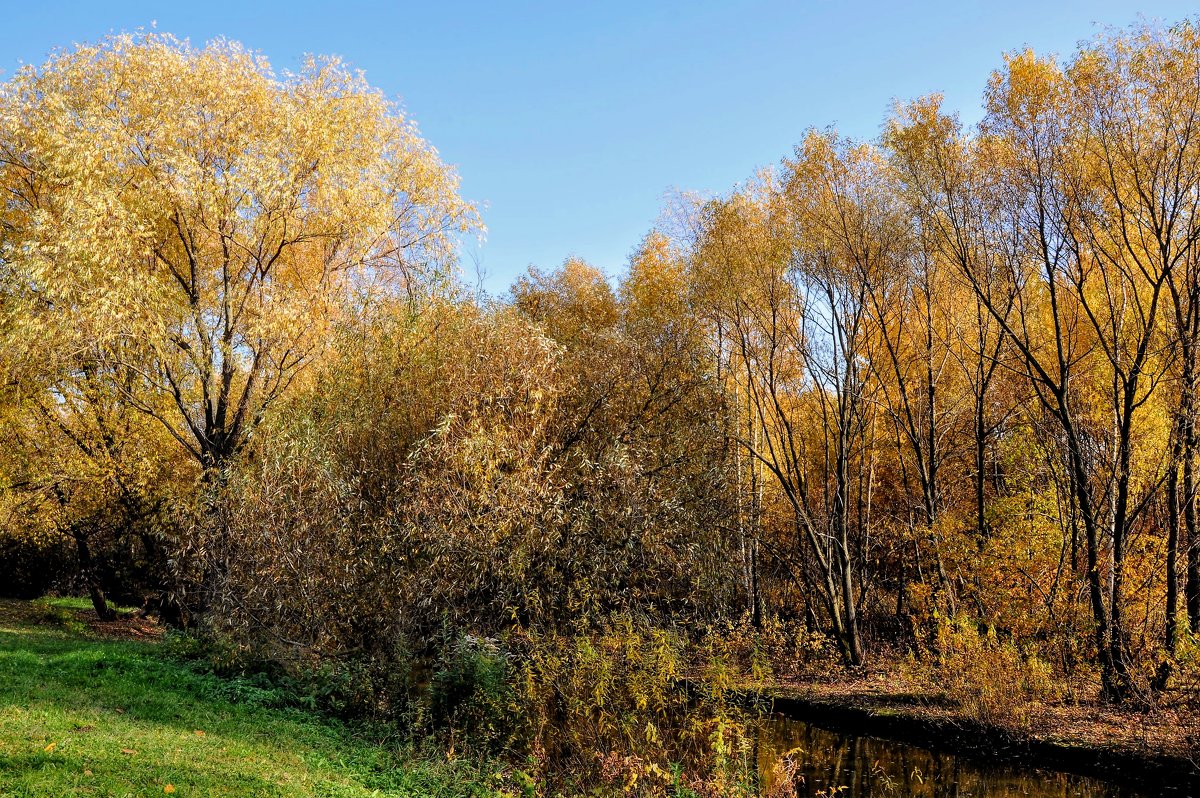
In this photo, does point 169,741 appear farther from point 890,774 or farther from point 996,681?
point 996,681

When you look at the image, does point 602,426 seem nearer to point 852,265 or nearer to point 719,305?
point 719,305

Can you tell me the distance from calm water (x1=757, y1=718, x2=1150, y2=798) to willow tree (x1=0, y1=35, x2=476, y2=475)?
32.2 feet

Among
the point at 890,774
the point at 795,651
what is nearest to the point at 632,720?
the point at 890,774

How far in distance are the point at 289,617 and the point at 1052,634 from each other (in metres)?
13.2

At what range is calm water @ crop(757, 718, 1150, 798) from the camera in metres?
10.7

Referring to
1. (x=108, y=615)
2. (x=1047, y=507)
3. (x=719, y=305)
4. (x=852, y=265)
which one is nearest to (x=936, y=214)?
(x=852, y=265)

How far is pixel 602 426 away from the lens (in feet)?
42.5

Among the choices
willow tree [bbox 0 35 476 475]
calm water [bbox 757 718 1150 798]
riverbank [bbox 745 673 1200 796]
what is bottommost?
calm water [bbox 757 718 1150 798]

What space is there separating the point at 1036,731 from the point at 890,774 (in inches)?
105

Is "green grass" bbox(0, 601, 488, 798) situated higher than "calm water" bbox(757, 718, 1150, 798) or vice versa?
"green grass" bbox(0, 601, 488, 798)

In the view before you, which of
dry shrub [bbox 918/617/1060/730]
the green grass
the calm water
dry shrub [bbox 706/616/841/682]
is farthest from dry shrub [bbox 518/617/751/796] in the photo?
dry shrub [bbox 706/616/841/682]

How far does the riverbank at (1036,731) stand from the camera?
10.8 m

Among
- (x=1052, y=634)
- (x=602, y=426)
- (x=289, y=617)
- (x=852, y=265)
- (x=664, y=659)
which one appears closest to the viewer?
(x=664, y=659)

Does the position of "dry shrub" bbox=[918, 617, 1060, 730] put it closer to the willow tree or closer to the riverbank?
the riverbank
